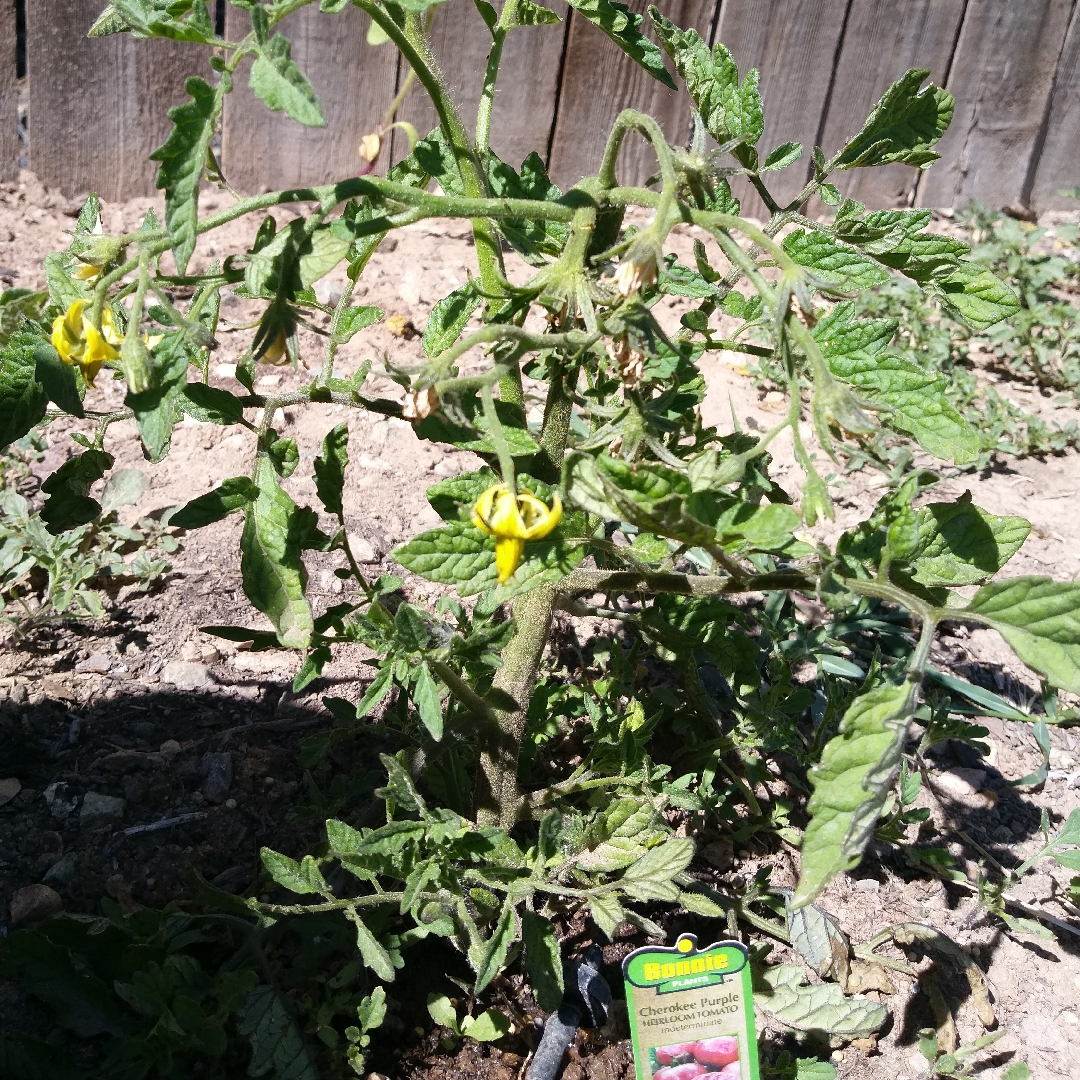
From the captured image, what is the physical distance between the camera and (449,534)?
42.0 inches

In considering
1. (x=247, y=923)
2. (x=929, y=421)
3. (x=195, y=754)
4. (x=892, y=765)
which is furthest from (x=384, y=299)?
(x=892, y=765)

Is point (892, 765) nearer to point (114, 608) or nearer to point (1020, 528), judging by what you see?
point (1020, 528)

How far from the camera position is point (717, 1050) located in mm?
1417

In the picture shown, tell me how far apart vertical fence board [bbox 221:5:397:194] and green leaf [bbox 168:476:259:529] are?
101 inches

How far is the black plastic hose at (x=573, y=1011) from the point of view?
154 cm

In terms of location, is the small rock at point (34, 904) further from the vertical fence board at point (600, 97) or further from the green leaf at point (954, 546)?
the vertical fence board at point (600, 97)

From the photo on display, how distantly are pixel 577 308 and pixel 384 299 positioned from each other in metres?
2.16

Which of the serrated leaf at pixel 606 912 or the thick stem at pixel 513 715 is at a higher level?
the thick stem at pixel 513 715

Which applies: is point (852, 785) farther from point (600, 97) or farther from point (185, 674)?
point (600, 97)

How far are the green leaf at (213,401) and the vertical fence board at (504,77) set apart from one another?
2.54 meters

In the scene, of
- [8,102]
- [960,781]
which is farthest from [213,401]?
[8,102]

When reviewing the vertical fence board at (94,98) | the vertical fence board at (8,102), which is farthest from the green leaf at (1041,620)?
the vertical fence board at (8,102)

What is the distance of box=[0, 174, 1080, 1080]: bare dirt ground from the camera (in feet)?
5.51

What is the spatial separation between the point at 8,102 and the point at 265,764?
261cm
